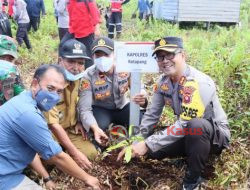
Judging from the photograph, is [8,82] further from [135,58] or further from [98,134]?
[135,58]

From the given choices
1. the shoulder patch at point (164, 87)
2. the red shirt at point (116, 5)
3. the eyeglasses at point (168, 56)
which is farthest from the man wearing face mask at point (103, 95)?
the red shirt at point (116, 5)

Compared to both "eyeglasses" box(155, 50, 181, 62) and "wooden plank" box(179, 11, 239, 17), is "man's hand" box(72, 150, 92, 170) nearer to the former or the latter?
"eyeglasses" box(155, 50, 181, 62)

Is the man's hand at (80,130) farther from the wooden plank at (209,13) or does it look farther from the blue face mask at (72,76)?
the wooden plank at (209,13)

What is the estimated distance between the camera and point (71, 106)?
152 inches

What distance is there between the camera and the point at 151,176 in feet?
11.3

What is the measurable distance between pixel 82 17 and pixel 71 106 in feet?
8.80

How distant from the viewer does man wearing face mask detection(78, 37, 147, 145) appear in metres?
3.85

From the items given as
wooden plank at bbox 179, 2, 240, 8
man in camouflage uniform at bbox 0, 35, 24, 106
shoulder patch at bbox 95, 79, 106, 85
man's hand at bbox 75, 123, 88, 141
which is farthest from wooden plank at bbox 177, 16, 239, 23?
man in camouflage uniform at bbox 0, 35, 24, 106

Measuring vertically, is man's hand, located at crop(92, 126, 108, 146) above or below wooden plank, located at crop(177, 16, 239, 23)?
below

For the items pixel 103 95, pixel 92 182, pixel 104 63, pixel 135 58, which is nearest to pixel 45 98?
pixel 92 182

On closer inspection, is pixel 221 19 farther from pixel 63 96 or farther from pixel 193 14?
pixel 63 96

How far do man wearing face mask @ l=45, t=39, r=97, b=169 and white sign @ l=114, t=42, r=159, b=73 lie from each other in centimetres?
49

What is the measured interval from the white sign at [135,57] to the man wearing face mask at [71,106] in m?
0.49

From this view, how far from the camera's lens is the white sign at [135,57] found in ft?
11.2
